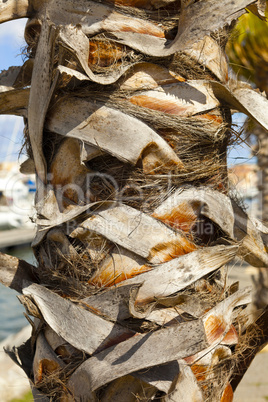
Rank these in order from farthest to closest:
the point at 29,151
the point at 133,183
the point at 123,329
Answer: the point at 29,151
the point at 133,183
the point at 123,329

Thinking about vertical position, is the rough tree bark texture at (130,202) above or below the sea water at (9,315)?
above

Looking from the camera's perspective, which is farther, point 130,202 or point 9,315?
point 9,315

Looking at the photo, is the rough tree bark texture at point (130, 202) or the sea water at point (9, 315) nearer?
the rough tree bark texture at point (130, 202)

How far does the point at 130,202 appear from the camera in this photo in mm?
1353

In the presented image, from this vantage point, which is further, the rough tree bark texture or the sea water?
the sea water

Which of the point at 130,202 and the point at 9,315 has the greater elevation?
the point at 130,202

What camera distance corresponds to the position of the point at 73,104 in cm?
136

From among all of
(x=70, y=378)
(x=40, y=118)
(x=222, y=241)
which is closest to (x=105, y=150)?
(x=40, y=118)

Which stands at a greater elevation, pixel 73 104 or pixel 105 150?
pixel 73 104

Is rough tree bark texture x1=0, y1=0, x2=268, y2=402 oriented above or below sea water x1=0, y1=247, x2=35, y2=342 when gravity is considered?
above

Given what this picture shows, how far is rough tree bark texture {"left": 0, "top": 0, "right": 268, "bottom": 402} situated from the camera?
1.25m

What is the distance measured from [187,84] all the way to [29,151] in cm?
65

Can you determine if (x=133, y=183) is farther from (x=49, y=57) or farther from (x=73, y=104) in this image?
(x=49, y=57)

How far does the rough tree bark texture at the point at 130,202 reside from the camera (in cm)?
125
